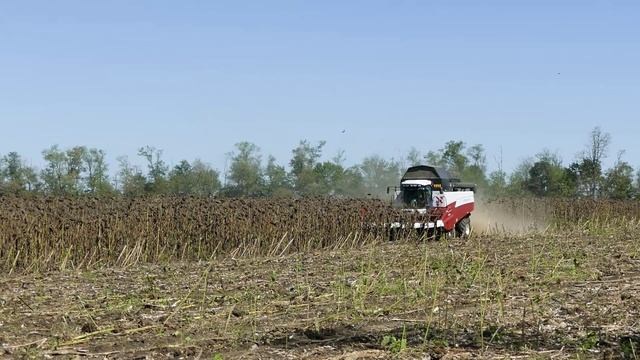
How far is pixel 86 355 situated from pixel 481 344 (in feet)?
11.5

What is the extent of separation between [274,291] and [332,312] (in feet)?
6.07

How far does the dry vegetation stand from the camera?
8023mm

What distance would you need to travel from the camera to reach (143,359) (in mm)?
7426

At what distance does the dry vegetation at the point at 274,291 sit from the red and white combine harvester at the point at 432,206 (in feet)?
7.08

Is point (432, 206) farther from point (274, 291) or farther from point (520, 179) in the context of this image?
point (520, 179)

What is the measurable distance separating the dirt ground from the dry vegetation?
27 millimetres

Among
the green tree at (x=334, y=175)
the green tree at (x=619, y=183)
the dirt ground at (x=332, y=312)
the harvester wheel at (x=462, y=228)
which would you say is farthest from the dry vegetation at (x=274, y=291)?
the green tree at (x=334, y=175)

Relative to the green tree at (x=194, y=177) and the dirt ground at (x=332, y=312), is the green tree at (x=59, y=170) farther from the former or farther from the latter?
the dirt ground at (x=332, y=312)

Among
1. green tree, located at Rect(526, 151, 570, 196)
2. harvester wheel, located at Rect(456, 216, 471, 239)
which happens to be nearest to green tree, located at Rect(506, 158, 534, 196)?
green tree, located at Rect(526, 151, 570, 196)

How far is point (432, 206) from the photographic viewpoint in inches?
992

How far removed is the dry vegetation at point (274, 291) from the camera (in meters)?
8.02

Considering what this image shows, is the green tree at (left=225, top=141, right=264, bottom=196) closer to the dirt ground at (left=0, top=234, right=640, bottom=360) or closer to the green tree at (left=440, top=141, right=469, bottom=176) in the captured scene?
the green tree at (left=440, top=141, right=469, bottom=176)

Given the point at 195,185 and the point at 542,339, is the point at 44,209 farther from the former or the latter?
the point at 195,185

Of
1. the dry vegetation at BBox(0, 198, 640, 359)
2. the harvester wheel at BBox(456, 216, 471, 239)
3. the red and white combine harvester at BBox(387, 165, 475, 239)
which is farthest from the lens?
the harvester wheel at BBox(456, 216, 471, 239)
